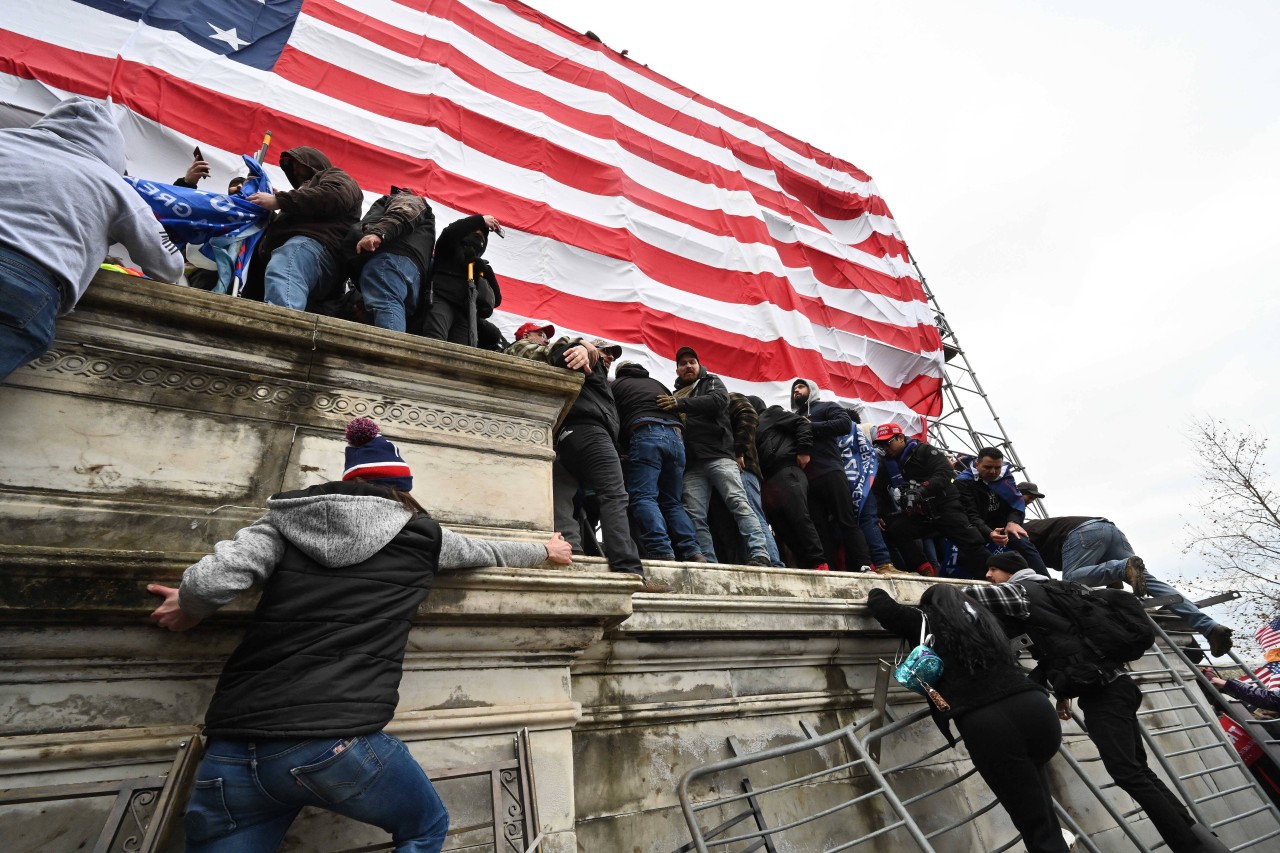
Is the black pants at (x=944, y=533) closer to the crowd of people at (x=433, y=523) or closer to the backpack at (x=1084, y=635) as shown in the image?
the crowd of people at (x=433, y=523)

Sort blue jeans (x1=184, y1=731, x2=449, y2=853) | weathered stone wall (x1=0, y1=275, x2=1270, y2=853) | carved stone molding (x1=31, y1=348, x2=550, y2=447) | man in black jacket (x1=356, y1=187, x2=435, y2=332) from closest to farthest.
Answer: blue jeans (x1=184, y1=731, x2=449, y2=853) → weathered stone wall (x1=0, y1=275, x2=1270, y2=853) → carved stone molding (x1=31, y1=348, x2=550, y2=447) → man in black jacket (x1=356, y1=187, x2=435, y2=332)

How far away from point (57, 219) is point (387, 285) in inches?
58.4

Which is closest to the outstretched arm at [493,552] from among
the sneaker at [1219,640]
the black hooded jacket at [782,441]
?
the black hooded jacket at [782,441]

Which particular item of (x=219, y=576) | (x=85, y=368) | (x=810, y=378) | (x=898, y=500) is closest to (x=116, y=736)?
(x=219, y=576)

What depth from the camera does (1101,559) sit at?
5.64 m

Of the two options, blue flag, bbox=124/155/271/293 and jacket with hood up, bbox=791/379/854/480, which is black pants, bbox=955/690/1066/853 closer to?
jacket with hood up, bbox=791/379/854/480

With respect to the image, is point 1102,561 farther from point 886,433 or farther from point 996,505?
point 886,433

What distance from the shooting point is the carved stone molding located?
217cm

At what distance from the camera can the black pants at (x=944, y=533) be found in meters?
5.36

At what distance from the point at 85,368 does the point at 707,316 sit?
6.56 m

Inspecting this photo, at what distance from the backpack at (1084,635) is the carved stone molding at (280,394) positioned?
2962 millimetres

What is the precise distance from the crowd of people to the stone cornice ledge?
0.12 m

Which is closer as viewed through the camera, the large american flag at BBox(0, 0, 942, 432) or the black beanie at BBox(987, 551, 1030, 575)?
the black beanie at BBox(987, 551, 1030, 575)

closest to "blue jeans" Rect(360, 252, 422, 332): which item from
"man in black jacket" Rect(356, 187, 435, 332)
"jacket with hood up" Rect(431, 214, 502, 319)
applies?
"man in black jacket" Rect(356, 187, 435, 332)
